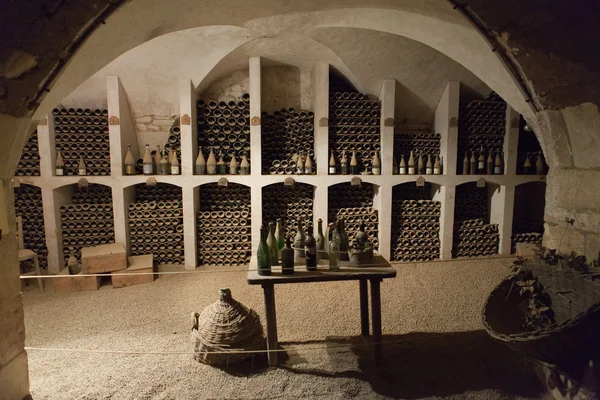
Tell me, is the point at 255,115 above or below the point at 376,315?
above

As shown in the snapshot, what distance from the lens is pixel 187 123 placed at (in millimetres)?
5738

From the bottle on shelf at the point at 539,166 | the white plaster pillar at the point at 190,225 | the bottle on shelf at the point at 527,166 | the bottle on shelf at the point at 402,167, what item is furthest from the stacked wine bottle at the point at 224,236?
the bottle on shelf at the point at 539,166

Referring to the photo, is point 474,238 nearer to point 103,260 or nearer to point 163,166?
point 163,166

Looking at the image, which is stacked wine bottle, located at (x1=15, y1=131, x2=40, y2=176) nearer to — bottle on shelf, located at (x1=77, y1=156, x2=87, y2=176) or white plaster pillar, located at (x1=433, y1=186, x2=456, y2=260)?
bottle on shelf, located at (x1=77, y1=156, x2=87, y2=176)

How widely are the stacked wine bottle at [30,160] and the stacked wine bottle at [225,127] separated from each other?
8.47ft

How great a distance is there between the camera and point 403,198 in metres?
Answer: 6.83

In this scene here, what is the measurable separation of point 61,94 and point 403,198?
5770 millimetres

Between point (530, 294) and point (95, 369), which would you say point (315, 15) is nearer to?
point (530, 294)

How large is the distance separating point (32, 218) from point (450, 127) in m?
7.39

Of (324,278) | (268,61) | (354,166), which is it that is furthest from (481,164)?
(324,278)

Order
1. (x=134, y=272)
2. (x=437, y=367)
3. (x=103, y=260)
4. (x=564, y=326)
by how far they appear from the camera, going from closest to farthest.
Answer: (x=564, y=326), (x=437, y=367), (x=103, y=260), (x=134, y=272)

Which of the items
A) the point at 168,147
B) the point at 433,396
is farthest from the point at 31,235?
the point at 433,396

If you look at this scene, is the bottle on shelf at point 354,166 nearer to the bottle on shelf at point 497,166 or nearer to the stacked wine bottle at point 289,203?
the stacked wine bottle at point 289,203

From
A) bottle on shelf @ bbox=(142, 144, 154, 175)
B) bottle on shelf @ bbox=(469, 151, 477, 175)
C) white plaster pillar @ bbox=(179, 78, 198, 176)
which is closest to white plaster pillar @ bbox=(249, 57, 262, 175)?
white plaster pillar @ bbox=(179, 78, 198, 176)
